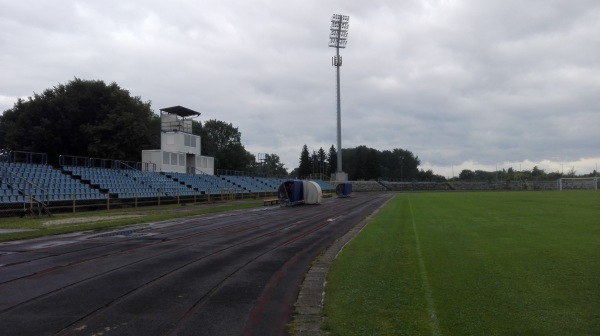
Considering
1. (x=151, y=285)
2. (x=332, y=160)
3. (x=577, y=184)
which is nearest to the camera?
(x=151, y=285)

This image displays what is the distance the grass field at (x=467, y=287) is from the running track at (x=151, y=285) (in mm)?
1115

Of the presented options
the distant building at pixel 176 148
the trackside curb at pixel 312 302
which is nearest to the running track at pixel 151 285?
the trackside curb at pixel 312 302

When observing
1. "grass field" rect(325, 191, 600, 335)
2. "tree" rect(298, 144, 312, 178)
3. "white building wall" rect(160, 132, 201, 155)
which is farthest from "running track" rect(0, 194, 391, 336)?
"tree" rect(298, 144, 312, 178)

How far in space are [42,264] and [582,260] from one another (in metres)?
12.3

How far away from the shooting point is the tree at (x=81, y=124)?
54.6 meters

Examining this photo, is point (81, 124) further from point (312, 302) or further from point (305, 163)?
point (305, 163)

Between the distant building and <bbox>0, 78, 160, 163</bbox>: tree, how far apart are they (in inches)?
182

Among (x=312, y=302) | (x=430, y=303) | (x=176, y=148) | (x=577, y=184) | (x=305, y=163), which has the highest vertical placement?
(x=305, y=163)

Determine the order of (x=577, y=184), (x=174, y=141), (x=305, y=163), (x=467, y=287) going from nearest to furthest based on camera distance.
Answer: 1. (x=467, y=287)
2. (x=174, y=141)
3. (x=577, y=184)
4. (x=305, y=163)

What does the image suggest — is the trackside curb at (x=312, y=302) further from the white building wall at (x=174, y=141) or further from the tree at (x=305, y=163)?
the tree at (x=305, y=163)

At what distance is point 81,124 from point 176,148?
1238cm

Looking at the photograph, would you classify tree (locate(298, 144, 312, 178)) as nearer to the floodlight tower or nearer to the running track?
the floodlight tower

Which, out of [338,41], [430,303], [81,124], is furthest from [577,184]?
[430,303]

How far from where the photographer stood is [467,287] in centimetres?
809
